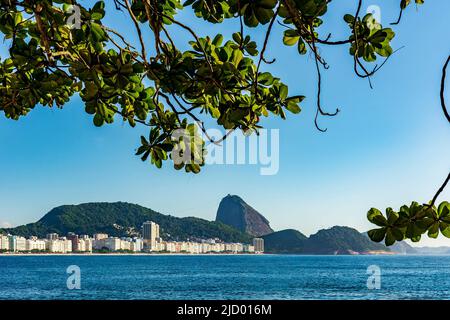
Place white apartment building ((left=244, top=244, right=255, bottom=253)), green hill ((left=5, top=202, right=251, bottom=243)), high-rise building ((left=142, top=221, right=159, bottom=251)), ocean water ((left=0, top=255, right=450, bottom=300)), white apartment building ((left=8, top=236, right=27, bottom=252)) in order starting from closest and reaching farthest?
ocean water ((left=0, top=255, right=450, bottom=300)) < high-rise building ((left=142, top=221, right=159, bottom=251)) < white apartment building ((left=8, top=236, right=27, bottom=252)) < green hill ((left=5, top=202, right=251, bottom=243)) < white apartment building ((left=244, top=244, right=255, bottom=253))

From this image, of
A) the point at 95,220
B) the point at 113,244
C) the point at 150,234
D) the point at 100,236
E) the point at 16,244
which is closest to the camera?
the point at 113,244

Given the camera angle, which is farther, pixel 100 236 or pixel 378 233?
pixel 100 236

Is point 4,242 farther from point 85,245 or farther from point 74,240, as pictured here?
point 85,245

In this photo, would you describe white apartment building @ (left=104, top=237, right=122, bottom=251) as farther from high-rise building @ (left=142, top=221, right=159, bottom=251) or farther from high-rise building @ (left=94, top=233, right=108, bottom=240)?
high-rise building @ (left=142, top=221, right=159, bottom=251)

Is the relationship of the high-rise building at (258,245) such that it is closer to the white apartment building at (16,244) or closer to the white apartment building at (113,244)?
the white apartment building at (113,244)

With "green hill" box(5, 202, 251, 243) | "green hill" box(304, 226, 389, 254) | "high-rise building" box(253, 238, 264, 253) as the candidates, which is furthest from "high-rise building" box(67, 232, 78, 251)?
"green hill" box(304, 226, 389, 254)

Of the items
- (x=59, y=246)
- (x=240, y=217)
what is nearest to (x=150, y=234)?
(x=59, y=246)
